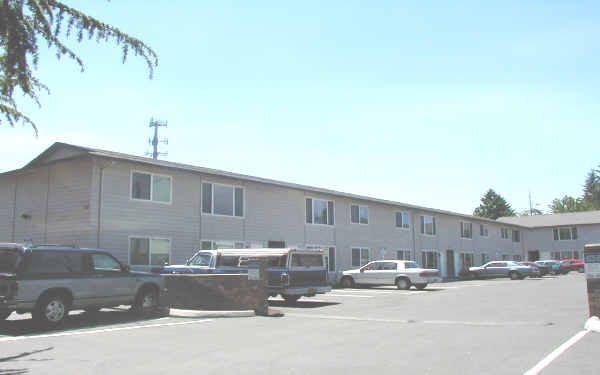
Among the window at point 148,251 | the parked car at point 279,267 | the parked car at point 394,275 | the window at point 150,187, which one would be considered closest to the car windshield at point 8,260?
the parked car at point 279,267

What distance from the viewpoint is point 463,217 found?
46.5m

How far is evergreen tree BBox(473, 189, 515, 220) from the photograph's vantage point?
335 feet

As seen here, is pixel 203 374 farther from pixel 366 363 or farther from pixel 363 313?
pixel 363 313

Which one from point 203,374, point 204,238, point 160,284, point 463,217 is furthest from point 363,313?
point 463,217

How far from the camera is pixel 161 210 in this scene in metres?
21.8

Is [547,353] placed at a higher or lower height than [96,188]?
lower

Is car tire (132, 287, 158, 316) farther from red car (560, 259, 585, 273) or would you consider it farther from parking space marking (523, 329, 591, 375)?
red car (560, 259, 585, 273)

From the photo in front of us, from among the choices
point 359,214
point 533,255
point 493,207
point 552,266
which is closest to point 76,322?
point 359,214

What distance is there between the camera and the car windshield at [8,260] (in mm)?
11828

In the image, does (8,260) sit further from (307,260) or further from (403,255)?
(403,255)

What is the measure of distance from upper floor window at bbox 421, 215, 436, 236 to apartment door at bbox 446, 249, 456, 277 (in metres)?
3.04

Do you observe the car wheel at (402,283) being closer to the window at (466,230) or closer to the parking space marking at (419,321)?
the parking space marking at (419,321)

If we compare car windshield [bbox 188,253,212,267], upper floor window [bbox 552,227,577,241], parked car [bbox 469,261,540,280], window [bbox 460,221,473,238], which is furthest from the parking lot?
upper floor window [bbox 552,227,577,241]

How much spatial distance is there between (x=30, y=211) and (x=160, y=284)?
33.9ft
